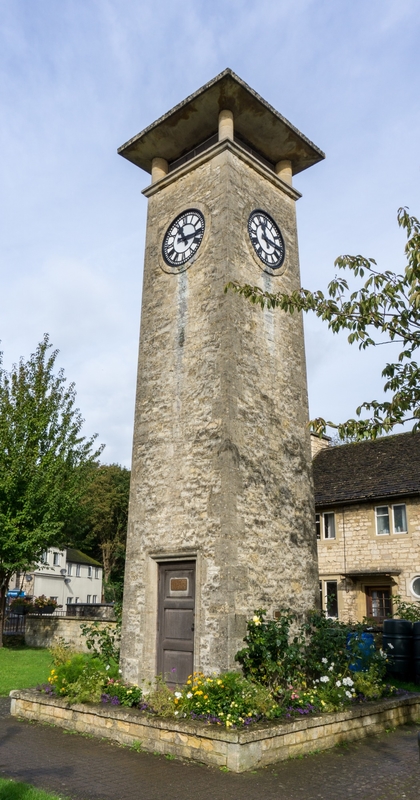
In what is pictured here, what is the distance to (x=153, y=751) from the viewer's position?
7492 mm

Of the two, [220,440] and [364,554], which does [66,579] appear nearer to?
[364,554]

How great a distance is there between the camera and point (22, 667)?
14578mm

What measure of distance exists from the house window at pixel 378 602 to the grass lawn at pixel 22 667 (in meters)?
10.6

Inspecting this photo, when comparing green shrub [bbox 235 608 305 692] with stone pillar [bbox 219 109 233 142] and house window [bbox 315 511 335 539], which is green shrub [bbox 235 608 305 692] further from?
house window [bbox 315 511 335 539]

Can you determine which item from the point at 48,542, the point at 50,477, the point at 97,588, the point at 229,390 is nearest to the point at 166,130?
the point at 229,390

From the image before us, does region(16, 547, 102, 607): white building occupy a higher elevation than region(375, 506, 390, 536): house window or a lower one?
lower

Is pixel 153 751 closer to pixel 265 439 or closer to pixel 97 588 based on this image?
pixel 265 439

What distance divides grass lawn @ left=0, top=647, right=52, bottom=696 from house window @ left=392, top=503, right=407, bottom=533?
37.9 feet

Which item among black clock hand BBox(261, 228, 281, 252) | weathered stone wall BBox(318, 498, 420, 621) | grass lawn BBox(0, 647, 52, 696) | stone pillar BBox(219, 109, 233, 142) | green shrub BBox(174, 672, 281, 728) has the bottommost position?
grass lawn BBox(0, 647, 52, 696)

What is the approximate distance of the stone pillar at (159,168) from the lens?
1341 cm

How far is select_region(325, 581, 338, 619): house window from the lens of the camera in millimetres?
21309

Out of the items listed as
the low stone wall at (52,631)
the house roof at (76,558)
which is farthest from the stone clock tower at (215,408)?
the house roof at (76,558)

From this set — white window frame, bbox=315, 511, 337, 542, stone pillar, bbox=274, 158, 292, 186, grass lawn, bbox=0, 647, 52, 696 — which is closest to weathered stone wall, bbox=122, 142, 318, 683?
stone pillar, bbox=274, 158, 292, 186

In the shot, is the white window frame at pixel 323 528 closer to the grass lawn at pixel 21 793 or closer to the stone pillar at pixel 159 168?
the stone pillar at pixel 159 168
